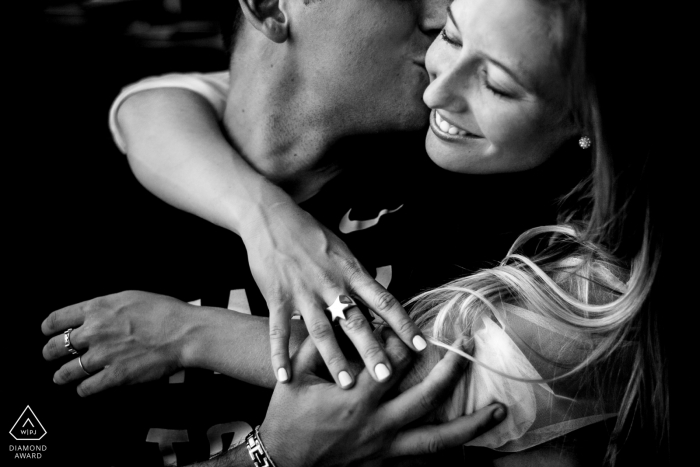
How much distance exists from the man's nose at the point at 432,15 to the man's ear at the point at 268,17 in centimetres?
32

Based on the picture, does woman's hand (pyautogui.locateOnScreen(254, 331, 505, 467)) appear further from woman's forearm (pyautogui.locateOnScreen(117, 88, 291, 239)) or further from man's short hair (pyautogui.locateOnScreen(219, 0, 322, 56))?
man's short hair (pyautogui.locateOnScreen(219, 0, 322, 56))

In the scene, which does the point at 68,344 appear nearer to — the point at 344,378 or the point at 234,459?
the point at 234,459

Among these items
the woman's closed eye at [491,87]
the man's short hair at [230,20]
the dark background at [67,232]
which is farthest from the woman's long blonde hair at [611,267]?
the man's short hair at [230,20]

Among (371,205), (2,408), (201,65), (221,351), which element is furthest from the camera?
(201,65)

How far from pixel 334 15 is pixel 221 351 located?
759 mm

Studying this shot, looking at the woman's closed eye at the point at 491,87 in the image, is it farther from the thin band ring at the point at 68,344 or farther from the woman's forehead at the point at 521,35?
the thin band ring at the point at 68,344

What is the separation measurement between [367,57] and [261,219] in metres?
0.44

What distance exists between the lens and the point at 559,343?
3.48 ft

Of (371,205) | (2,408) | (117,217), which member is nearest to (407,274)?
(371,205)

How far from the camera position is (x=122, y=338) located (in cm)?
131

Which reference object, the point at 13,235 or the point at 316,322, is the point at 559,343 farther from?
the point at 13,235

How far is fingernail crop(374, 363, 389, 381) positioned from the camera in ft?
3.36

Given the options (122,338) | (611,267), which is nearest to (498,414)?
(611,267)

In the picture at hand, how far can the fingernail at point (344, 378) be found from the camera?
1052mm
